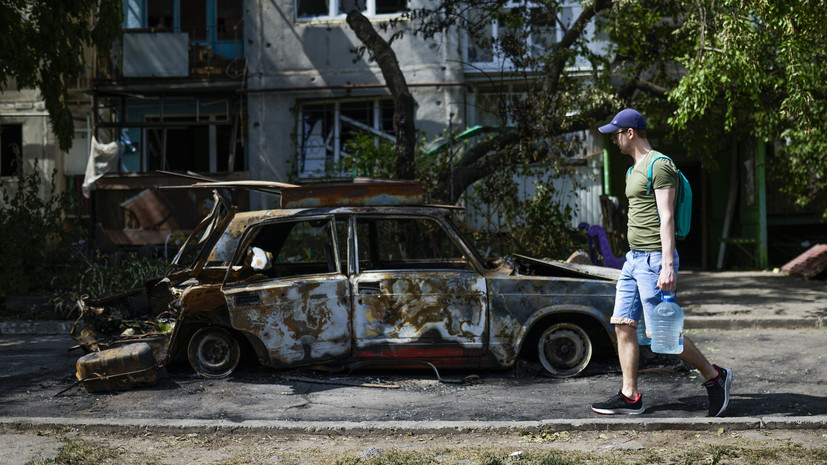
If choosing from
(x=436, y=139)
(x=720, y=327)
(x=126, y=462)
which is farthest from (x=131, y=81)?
(x=126, y=462)

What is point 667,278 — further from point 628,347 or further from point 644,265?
A: point 628,347

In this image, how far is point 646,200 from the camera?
5188mm

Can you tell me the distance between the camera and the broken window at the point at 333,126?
1780 centimetres

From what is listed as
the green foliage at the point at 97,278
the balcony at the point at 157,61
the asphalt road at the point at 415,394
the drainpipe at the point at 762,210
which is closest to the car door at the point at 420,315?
the asphalt road at the point at 415,394

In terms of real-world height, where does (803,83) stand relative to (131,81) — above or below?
below

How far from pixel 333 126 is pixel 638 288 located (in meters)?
13.6

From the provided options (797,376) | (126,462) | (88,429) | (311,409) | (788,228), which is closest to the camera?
(126,462)

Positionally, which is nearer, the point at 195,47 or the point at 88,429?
the point at 88,429

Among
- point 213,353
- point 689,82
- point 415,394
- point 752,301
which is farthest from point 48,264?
point 752,301

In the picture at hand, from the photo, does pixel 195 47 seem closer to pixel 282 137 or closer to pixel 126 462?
pixel 282 137

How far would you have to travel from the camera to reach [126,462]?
4496 millimetres

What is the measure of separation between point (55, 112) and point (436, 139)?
750 centimetres

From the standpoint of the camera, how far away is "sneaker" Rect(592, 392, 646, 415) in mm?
5227

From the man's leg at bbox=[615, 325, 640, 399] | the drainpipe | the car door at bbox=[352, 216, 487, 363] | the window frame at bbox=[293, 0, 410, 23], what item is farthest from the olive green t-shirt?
the window frame at bbox=[293, 0, 410, 23]
